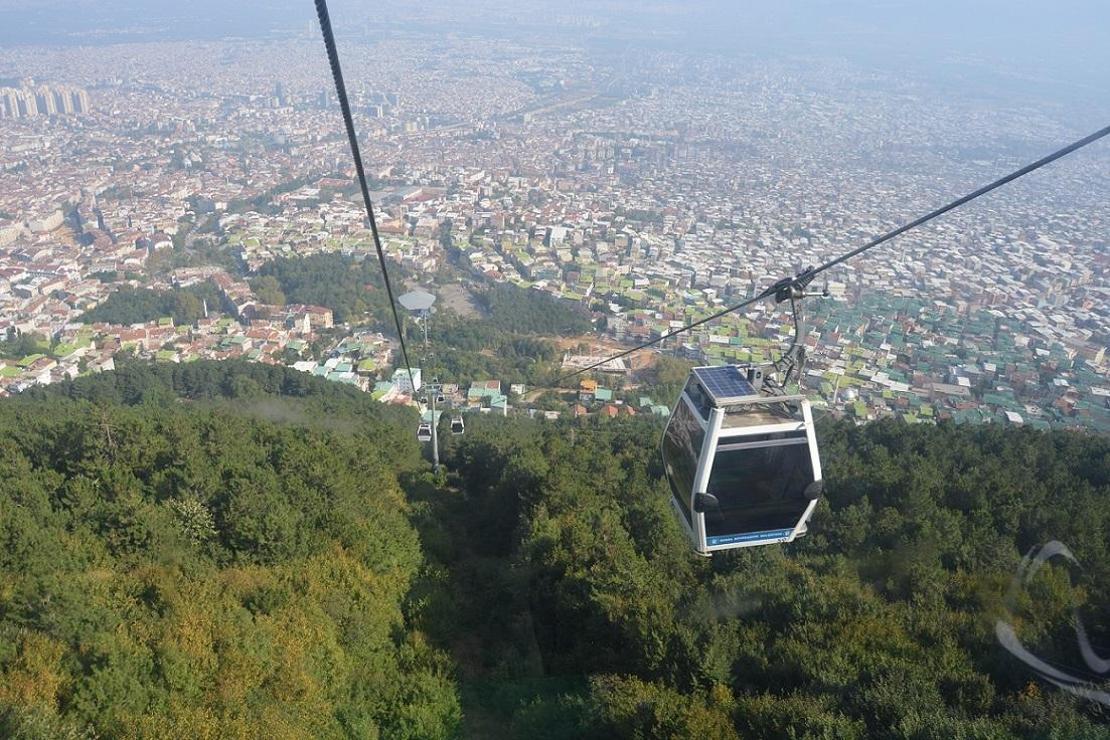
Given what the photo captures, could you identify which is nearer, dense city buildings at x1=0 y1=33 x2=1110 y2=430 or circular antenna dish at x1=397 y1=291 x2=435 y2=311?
circular antenna dish at x1=397 y1=291 x2=435 y2=311

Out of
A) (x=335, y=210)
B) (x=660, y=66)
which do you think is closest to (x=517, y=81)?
(x=660, y=66)

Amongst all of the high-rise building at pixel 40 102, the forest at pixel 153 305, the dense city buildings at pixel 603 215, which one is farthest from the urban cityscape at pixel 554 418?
the high-rise building at pixel 40 102

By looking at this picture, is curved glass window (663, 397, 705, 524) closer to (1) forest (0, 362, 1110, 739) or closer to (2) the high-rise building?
(1) forest (0, 362, 1110, 739)

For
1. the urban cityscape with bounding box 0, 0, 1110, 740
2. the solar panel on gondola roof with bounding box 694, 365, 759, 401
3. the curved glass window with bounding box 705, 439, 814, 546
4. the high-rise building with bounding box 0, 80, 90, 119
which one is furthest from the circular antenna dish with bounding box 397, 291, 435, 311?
the high-rise building with bounding box 0, 80, 90, 119

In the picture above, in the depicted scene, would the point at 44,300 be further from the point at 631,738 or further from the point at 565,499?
the point at 631,738

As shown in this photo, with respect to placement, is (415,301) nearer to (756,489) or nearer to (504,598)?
(504,598)

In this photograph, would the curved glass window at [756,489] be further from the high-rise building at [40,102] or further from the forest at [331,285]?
the high-rise building at [40,102]
